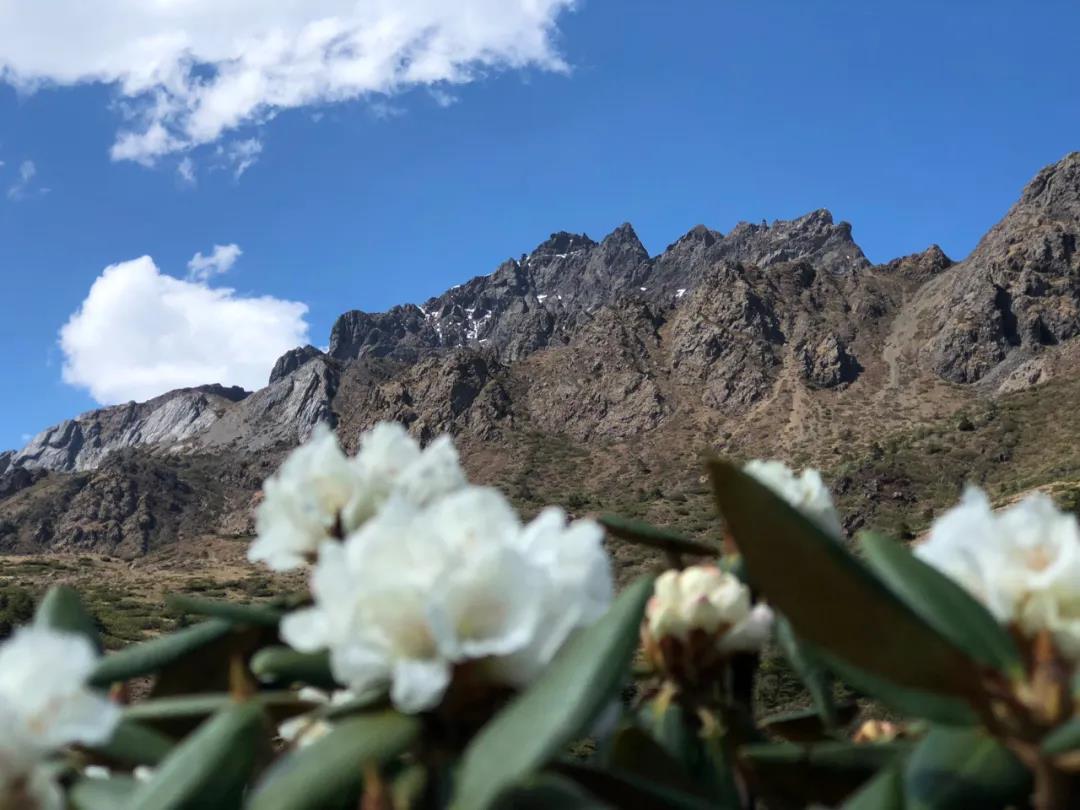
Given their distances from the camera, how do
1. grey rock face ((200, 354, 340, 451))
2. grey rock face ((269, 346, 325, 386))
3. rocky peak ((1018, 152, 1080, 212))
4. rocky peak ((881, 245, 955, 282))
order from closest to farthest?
rocky peak ((1018, 152, 1080, 212))
rocky peak ((881, 245, 955, 282))
grey rock face ((200, 354, 340, 451))
grey rock face ((269, 346, 325, 386))

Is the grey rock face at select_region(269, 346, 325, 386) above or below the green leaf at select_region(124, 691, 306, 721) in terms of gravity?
above

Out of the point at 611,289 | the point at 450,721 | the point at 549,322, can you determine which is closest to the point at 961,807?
the point at 450,721

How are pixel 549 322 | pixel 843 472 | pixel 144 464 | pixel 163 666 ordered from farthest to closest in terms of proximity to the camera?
pixel 549 322 < pixel 144 464 < pixel 843 472 < pixel 163 666

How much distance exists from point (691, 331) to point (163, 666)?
64652mm

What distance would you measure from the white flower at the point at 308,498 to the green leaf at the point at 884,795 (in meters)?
0.72

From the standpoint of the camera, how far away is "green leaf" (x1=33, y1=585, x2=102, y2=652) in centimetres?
135

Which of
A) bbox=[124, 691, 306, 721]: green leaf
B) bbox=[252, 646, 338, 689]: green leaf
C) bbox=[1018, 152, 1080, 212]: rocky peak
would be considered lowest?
bbox=[124, 691, 306, 721]: green leaf

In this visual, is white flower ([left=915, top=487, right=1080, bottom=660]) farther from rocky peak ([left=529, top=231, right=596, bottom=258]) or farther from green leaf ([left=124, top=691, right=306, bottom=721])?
rocky peak ([left=529, top=231, right=596, bottom=258])

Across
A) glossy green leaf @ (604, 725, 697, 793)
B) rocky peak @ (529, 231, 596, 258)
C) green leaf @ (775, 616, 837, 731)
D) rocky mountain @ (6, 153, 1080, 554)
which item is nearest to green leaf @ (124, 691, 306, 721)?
glossy green leaf @ (604, 725, 697, 793)

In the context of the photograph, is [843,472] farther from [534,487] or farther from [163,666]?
[163,666]

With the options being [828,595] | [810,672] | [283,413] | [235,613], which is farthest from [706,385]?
[828,595]

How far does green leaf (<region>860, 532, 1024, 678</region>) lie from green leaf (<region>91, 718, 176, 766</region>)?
0.78 m

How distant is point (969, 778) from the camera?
92 cm

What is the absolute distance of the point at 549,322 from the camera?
98562 millimetres
